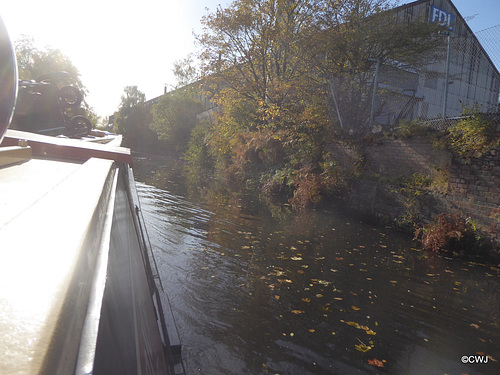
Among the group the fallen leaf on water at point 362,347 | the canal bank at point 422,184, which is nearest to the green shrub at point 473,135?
the canal bank at point 422,184

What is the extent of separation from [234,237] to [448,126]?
597 cm

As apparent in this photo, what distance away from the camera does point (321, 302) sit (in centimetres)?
459

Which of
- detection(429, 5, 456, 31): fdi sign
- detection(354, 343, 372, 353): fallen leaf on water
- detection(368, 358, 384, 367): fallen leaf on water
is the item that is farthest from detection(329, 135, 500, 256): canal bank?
detection(429, 5, 456, 31): fdi sign

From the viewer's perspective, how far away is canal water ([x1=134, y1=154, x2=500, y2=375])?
339 cm

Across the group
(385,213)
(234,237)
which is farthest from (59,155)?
(385,213)

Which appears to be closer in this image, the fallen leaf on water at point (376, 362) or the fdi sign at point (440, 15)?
the fallen leaf on water at point (376, 362)

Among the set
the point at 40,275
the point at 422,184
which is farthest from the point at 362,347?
the point at 422,184

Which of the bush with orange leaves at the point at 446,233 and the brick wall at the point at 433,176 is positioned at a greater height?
the brick wall at the point at 433,176

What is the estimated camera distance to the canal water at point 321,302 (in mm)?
3387

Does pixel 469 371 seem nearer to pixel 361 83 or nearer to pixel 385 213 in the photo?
pixel 385 213

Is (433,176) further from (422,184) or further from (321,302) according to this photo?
(321,302)

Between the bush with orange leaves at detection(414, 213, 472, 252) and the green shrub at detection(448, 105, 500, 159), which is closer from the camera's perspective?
the bush with orange leaves at detection(414, 213, 472, 252)

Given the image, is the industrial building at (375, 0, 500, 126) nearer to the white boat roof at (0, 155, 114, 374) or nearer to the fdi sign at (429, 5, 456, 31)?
the fdi sign at (429, 5, 456, 31)

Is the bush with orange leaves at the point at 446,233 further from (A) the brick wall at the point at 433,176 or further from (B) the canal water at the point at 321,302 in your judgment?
(B) the canal water at the point at 321,302
